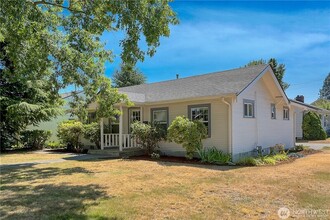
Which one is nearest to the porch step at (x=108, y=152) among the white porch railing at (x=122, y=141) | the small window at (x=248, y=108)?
the white porch railing at (x=122, y=141)

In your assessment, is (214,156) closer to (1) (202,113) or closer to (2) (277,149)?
(1) (202,113)

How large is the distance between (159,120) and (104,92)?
4182 millimetres

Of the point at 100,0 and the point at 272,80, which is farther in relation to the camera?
the point at 272,80

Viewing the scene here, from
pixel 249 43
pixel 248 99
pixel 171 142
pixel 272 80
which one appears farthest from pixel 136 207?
pixel 272 80

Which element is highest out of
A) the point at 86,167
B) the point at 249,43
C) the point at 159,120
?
the point at 249,43

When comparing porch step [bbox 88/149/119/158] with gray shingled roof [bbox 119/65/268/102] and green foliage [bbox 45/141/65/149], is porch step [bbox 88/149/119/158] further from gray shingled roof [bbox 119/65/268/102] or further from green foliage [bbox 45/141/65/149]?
green foliage [bbox 45/141/65/149]

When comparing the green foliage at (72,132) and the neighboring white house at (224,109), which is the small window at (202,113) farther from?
the green foliage at (72,132)

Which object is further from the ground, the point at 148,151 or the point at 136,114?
the point at 136,114

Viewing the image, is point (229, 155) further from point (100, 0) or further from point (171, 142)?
point (100, 0)

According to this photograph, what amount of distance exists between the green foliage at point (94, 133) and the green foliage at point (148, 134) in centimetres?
288

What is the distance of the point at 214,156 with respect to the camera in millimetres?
12078

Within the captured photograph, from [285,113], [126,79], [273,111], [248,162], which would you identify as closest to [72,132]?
[248,162]

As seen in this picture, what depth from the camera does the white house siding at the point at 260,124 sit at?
500 inches

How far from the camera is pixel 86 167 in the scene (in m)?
10.6
